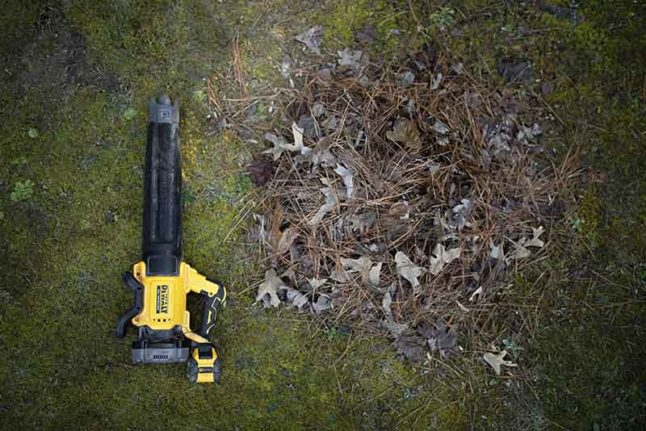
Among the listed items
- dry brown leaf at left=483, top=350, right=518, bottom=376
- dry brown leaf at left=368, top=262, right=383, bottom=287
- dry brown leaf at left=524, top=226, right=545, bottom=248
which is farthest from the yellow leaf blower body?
dry brown leaf at left=524, top=226, right=545, bottom=248

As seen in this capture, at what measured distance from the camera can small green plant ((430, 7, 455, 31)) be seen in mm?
3793

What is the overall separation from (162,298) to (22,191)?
117 centimetres

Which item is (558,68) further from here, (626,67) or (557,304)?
(557,304)

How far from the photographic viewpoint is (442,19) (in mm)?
3795

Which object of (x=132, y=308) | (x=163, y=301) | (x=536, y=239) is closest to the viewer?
(x=163, y=301)

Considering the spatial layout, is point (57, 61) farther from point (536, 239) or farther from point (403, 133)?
point (536, 239)

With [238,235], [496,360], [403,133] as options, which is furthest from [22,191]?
[496,360]

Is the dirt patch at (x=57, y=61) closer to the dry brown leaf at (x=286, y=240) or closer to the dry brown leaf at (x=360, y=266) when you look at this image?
the dry brown leaf at (x=286, y=240)

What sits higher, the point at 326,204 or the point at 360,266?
the point at 326,204

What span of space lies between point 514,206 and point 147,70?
242 centimetres

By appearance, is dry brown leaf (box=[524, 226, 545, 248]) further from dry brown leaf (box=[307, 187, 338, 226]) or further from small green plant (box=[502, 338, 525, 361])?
dry brown leaf (box=[307, 187, 338, 226])

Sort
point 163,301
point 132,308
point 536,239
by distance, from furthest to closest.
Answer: point 536,239, point 132,308, point 163,301

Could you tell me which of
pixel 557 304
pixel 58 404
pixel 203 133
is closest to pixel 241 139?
pixel 203 133

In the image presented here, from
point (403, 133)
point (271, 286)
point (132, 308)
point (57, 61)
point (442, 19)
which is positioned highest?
point (442, 19)
